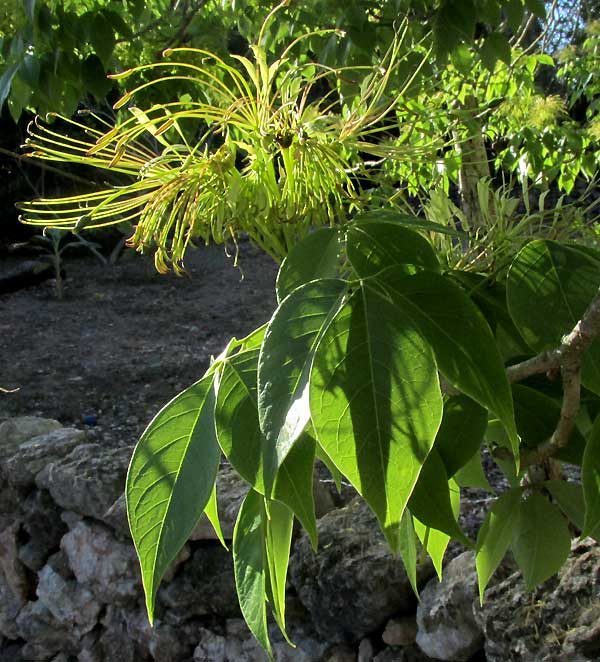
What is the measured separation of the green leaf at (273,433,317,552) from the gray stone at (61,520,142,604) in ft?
6.47

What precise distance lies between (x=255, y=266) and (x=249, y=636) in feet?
13.7

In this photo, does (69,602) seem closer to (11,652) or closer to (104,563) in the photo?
(104,563)

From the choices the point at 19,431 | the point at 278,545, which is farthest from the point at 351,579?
the point at 19,431

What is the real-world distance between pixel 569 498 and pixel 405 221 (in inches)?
10.5

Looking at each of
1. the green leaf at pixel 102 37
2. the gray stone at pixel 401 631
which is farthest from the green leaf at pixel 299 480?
the gray stone at pixel 401 631

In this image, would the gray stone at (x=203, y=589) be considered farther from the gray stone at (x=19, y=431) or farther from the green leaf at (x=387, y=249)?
the green leaf at (x=387, y=249)

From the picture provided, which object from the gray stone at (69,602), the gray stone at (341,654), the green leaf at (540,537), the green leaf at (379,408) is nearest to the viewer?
the green leaf at (379,408)

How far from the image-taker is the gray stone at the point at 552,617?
129cm

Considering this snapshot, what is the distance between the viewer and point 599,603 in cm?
131

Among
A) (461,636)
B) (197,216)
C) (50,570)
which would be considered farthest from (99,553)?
(197,216)

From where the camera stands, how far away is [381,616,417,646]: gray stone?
1771mm

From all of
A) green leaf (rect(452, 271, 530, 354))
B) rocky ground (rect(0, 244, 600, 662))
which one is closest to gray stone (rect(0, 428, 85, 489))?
rocky ground (rect(0, 244, 600, 662))

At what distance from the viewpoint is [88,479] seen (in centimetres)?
240

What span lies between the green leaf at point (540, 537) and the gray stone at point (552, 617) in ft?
2.55
